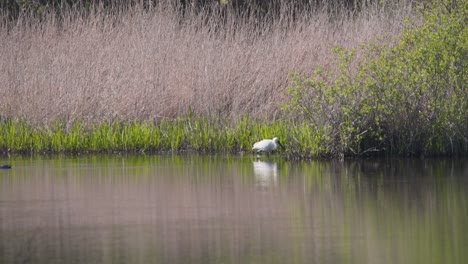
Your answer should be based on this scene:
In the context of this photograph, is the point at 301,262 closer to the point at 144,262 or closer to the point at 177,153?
the point at 144,262

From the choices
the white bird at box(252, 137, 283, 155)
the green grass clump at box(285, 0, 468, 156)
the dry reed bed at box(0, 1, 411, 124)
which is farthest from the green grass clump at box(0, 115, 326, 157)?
the green grass clump at box(285, 0, 468, 156)

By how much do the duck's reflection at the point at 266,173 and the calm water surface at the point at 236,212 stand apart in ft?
0.05

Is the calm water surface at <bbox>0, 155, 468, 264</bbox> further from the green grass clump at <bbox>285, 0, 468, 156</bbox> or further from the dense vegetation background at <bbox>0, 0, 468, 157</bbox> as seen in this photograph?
the dense vegetation background at <bbox>0, 0, 468, 157</bbox>

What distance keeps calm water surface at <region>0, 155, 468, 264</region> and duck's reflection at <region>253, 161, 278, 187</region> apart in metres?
0.02

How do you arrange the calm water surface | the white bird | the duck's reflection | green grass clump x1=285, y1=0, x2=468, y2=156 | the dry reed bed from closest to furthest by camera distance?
the calm water surface → the duck's reflection → green grass clump x1=285, y1=0, x2=468, y2=156 → the white bird → the dry reed bed

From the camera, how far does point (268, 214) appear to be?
28.2ft

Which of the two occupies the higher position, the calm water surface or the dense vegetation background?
the dense vegetation background

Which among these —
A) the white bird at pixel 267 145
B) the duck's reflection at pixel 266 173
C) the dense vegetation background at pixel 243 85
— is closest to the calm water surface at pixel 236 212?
the duck's reflection at pixel 266 173

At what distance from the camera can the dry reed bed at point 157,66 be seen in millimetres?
15672

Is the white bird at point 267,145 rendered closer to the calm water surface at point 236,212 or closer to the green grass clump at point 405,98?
the calm water surface at point 236,212

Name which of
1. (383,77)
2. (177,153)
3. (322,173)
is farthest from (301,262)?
(177,153)

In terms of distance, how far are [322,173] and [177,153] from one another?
142 inches

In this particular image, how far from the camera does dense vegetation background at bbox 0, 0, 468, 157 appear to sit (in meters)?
13.0

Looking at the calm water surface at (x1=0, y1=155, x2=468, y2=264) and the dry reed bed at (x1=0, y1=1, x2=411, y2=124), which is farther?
the dry reed bed at (x1=0, y1=1, x2=411, y2=124)
